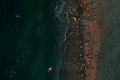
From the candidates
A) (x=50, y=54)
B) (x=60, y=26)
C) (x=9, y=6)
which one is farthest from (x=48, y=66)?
(x=9, y=6)

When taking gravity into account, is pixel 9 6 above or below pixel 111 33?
above

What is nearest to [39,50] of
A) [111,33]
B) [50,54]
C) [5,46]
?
[50,54]

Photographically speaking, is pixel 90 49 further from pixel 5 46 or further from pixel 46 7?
pixel 5 46

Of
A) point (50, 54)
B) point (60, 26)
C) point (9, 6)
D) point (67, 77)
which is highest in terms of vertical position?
point (9, 6)

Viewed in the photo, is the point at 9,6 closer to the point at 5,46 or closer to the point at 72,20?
the point at 5,46

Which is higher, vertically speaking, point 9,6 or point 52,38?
point 9,6
